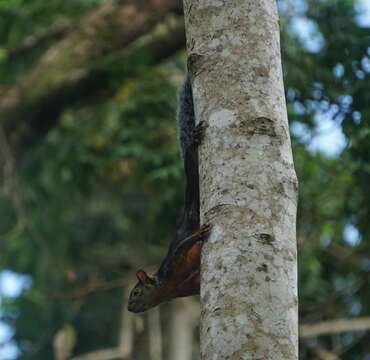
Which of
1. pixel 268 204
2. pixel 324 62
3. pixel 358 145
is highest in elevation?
pixel 324 62

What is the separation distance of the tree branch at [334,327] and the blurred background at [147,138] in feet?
0.21

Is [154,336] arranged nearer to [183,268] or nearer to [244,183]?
[183,268]

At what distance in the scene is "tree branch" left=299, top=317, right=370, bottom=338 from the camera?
7559 millimetres

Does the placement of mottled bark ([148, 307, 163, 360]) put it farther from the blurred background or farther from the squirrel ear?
the squirrel ear

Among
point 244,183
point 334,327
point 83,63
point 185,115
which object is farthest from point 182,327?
point 244,183

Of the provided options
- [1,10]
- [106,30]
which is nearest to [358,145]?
Result: [106,30]

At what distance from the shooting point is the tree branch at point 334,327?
7559 millimetres

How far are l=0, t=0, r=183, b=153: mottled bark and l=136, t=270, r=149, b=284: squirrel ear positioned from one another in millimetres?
4155

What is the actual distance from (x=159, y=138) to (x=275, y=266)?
5.87 metres

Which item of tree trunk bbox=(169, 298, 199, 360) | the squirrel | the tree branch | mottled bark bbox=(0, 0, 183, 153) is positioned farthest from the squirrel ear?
tree trunk bbox=(169, 298, 199, 360)

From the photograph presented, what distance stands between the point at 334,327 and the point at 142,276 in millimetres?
4087

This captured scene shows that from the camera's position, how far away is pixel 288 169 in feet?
8.73

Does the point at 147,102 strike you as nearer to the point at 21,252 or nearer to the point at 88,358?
the point at 88,358

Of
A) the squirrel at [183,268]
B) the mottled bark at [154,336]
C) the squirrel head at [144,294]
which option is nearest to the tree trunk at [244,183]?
the squirrel at [183,268]
